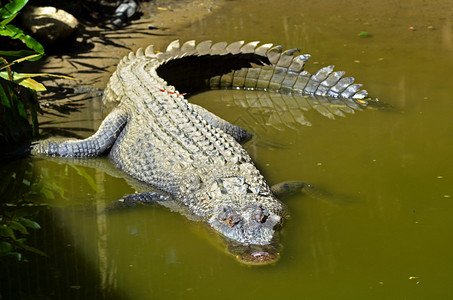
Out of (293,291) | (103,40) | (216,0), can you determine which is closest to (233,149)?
(293,291)

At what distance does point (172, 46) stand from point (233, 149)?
2456 mm

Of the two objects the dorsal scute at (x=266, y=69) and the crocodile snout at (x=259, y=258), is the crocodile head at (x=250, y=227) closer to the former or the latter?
the crocodile snout at (x=259, y=258)

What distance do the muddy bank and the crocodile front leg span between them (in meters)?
0.78

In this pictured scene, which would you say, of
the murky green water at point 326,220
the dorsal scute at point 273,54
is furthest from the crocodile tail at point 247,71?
the murky green water at point 326,220

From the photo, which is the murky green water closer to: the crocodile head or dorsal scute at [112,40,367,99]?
the crocodile head

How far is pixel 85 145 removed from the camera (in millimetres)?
6016

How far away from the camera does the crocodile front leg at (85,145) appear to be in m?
6.02

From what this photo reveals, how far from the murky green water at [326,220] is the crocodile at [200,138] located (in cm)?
15

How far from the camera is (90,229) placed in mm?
4797

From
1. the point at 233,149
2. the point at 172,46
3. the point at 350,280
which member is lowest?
the point at 350,280

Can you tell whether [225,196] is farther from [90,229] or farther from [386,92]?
[386,92]

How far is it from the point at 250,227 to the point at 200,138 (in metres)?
1.30

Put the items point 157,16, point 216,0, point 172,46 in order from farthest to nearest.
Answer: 1. point 216,0
2. point 157,16
3. point 172,46

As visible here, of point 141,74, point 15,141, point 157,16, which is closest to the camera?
point 15,141
